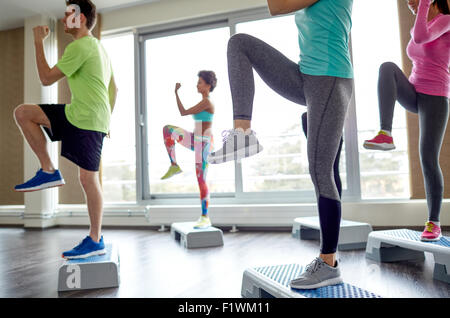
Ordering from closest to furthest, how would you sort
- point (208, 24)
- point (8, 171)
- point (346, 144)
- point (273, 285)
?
point (273, 285), point (346, 144), point (208, 24), point (8, 171)

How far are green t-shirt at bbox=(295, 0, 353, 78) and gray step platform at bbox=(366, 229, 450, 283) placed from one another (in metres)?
1.02

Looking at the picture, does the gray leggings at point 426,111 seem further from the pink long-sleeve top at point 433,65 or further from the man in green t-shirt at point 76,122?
the man in green t-shirt at point 76,122

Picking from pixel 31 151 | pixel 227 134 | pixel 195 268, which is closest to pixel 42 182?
pixel 195 268

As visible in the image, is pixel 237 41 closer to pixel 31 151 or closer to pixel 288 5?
pixel 288 5

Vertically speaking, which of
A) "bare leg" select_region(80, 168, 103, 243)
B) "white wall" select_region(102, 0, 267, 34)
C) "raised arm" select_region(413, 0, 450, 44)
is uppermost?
"white wall" select_region(102, 0, 267, 34)

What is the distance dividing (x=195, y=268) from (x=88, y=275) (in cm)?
60

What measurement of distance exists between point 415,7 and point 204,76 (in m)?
1.66

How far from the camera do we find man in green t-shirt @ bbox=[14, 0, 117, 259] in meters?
1.80

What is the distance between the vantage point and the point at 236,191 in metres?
3.85

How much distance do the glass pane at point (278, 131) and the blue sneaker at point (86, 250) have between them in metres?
2.17

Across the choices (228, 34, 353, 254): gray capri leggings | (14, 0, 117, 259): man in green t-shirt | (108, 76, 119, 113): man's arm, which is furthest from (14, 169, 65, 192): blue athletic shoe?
(228, 34, 353, 254): gray capri leggings

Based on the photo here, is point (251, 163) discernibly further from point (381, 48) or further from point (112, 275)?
point (112, 275)

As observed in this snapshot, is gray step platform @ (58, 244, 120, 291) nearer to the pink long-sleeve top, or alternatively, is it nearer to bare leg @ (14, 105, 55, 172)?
bare leg @ (14, 105, 55, 172)
